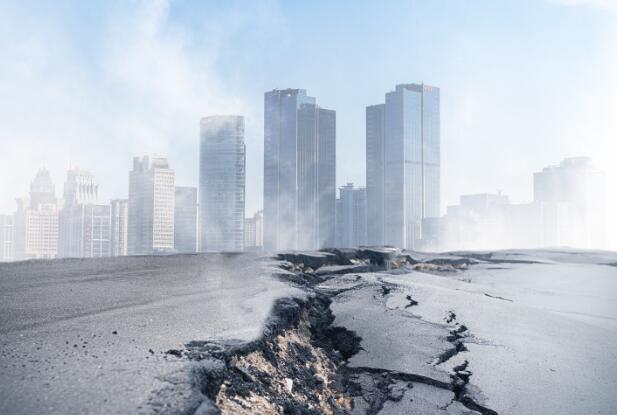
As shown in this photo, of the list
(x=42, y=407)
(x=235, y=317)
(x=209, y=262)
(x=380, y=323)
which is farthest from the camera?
(x=209, y=262)

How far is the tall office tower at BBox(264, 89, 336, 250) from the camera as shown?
340 feet

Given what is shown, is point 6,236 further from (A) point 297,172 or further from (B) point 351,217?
(B) point 351,217

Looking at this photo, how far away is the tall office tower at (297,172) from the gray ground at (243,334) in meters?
95.1

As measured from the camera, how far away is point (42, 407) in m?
1.71

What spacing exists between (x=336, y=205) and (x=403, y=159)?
19151 millimetres

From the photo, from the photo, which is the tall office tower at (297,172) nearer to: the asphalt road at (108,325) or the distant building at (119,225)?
the distant building at (119,225)

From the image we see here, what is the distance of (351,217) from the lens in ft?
377

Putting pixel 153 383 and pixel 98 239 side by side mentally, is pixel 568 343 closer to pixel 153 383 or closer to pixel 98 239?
pixel 153 383

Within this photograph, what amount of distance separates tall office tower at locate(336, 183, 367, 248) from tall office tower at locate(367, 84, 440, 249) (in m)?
3.08

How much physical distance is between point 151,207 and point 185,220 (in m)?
6.50

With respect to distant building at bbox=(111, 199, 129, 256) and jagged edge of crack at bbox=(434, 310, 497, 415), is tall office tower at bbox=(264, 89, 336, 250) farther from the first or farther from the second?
jagged edge of crack at bbox=(434, 310, 497, 415)

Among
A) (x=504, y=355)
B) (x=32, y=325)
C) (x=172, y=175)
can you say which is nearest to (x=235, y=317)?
(x=32, y=325)

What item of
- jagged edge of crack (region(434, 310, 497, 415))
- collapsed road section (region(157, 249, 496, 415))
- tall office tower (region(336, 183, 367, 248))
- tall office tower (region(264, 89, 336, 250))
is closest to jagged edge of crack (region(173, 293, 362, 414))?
collapsed road section (region(157, 249, 496, 415))

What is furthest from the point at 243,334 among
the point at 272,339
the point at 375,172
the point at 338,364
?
the point at 375,172
